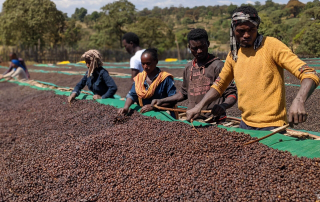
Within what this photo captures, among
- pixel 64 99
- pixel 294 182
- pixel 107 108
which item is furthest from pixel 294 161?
pixel 64 99

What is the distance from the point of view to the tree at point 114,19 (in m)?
29.4

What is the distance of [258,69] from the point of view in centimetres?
178

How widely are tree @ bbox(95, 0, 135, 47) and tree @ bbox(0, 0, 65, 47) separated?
5017mm

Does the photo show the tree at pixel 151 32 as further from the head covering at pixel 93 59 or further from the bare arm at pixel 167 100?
the bare arm at pixel 167 100

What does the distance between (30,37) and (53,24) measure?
2677 mm

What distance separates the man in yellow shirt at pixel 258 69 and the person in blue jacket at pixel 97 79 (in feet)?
7.04

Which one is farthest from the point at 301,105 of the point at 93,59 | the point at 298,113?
the point at 93,59

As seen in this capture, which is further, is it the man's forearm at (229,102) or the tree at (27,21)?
the tree at (27,21)

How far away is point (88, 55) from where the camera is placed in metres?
3.78

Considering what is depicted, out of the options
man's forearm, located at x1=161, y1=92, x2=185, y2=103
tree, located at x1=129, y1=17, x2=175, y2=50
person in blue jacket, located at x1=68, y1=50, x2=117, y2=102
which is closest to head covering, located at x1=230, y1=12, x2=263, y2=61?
man's forearm, located at x1=161, y1=92, x2=185, y2=103

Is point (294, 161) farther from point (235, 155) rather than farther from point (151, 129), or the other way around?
point (151, 129)

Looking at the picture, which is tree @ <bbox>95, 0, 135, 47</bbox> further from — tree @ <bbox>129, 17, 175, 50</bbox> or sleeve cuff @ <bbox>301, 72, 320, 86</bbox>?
sleeve cuff @ <bbox>301, 72, 320, 86</bbox>

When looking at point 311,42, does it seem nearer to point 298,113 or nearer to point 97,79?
point 97,79

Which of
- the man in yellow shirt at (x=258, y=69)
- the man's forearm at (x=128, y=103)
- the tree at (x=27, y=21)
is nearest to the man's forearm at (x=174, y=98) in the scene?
the man's forearm at (x=128, y=103)
